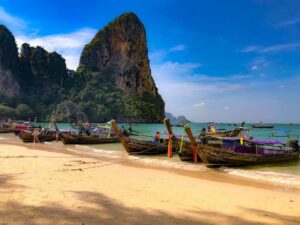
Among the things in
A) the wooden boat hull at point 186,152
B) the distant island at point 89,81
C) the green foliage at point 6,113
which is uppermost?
the distant island at point 89,81

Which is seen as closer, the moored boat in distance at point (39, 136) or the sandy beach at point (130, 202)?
the sandy beach at point (130, 202)

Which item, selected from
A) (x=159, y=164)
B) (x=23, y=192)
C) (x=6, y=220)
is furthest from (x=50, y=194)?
(x=159, y=164)

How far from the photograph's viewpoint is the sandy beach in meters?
5.34

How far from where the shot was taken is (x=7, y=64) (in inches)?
4700

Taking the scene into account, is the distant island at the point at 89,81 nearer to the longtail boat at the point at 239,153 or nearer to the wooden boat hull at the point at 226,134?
the wooden boat hull at the point at 226,134

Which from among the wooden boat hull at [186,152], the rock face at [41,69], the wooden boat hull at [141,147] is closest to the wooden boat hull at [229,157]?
the wooden boat hull at [186,152]

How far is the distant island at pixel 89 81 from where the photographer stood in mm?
115500

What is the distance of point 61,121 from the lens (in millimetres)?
105062

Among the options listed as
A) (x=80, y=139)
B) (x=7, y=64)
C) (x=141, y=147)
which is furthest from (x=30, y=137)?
(x=7, y=64)

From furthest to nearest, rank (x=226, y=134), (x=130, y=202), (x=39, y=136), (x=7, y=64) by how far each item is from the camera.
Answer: (x=7, y=64) < (x=39, y=136) < (x=226, y=134) < (x=130, y=202)

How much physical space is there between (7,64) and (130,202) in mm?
127594

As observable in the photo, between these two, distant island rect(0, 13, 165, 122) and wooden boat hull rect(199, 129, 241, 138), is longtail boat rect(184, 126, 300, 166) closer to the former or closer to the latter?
wooden boat hull rect(199, 129, 241, 138)

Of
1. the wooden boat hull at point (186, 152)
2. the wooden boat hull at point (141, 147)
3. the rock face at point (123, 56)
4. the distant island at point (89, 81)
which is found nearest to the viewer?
the wooden boat hull at point (186, 152)

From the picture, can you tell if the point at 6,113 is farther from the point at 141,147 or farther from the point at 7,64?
the point at 141,147
